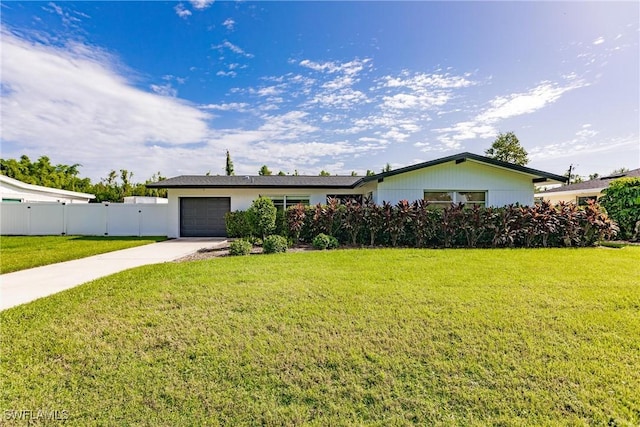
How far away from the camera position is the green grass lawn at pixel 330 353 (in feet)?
8.28

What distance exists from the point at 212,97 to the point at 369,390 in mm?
15003

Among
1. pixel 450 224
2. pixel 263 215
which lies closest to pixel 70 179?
pixel 263 215

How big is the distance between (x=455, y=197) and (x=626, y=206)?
7.42 m

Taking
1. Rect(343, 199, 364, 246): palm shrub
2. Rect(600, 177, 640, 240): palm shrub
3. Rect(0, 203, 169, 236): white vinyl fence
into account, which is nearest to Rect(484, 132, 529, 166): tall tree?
Rect(600, 177, 640, 240): palm shrub

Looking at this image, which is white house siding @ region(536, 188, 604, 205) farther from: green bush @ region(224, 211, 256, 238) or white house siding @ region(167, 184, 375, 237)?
green bush @ region(224, 211, 256, 238)

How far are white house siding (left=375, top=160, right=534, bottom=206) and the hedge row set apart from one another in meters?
2.02

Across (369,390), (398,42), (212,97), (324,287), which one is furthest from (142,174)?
(369,390)

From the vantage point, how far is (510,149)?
29.3 metres

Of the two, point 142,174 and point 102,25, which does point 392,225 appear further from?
point 142,174

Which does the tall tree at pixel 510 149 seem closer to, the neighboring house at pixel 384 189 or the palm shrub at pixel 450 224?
the neighboring house at pixel 384 189

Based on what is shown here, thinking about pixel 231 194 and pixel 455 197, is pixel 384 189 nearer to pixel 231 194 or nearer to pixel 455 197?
pixel 455 197

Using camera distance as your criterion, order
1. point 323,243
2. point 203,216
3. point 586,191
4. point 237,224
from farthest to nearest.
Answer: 1. point 586,191
2. point 203,216
3. point 237,224
4. point 323,243

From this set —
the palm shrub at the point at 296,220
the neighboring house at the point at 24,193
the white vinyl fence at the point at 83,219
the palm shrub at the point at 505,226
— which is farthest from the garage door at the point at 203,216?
the palm shrub at the point at 505,226

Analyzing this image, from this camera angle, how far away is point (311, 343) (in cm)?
344
